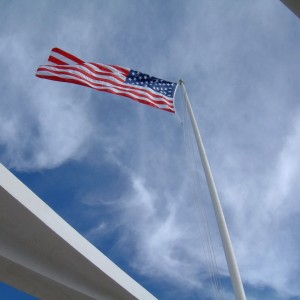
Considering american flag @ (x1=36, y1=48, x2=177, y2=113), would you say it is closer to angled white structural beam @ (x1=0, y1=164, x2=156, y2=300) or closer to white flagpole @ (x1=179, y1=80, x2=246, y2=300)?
white flagpole @ (x1=179, y1=80, x2=246, y2=300)

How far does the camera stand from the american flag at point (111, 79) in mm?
10828

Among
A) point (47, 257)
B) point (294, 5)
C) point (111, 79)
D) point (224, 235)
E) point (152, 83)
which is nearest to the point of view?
point (294, 5)

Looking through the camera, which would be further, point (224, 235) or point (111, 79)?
point (111, 79)

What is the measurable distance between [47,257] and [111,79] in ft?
23.8

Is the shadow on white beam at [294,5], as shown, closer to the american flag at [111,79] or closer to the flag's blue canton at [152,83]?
the american flag at [111,79]

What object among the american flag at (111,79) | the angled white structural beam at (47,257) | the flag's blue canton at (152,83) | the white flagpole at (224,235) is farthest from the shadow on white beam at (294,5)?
the flag's blue canton at (152,83)

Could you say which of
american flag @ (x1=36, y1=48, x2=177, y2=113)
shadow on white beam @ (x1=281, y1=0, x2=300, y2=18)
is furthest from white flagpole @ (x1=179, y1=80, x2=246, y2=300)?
shadow on white beam @ (x1=281, y1=0, x2=300, y2=18)

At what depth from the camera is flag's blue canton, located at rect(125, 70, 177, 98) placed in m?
11.8

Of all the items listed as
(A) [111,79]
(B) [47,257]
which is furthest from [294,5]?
(A) [111,79]

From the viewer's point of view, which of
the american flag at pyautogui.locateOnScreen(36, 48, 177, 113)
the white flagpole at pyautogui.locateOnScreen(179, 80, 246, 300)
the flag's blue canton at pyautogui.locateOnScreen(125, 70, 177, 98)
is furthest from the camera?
the flag's blue canton at pyautogui.locateOnScreen(125, 70, 177, 98)

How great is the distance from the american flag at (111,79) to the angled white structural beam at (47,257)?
20.6ft

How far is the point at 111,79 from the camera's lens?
37.3 feet

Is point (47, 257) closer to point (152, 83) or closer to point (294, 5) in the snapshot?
point (294, 5)

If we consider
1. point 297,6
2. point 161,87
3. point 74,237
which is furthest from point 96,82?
point 297,6
